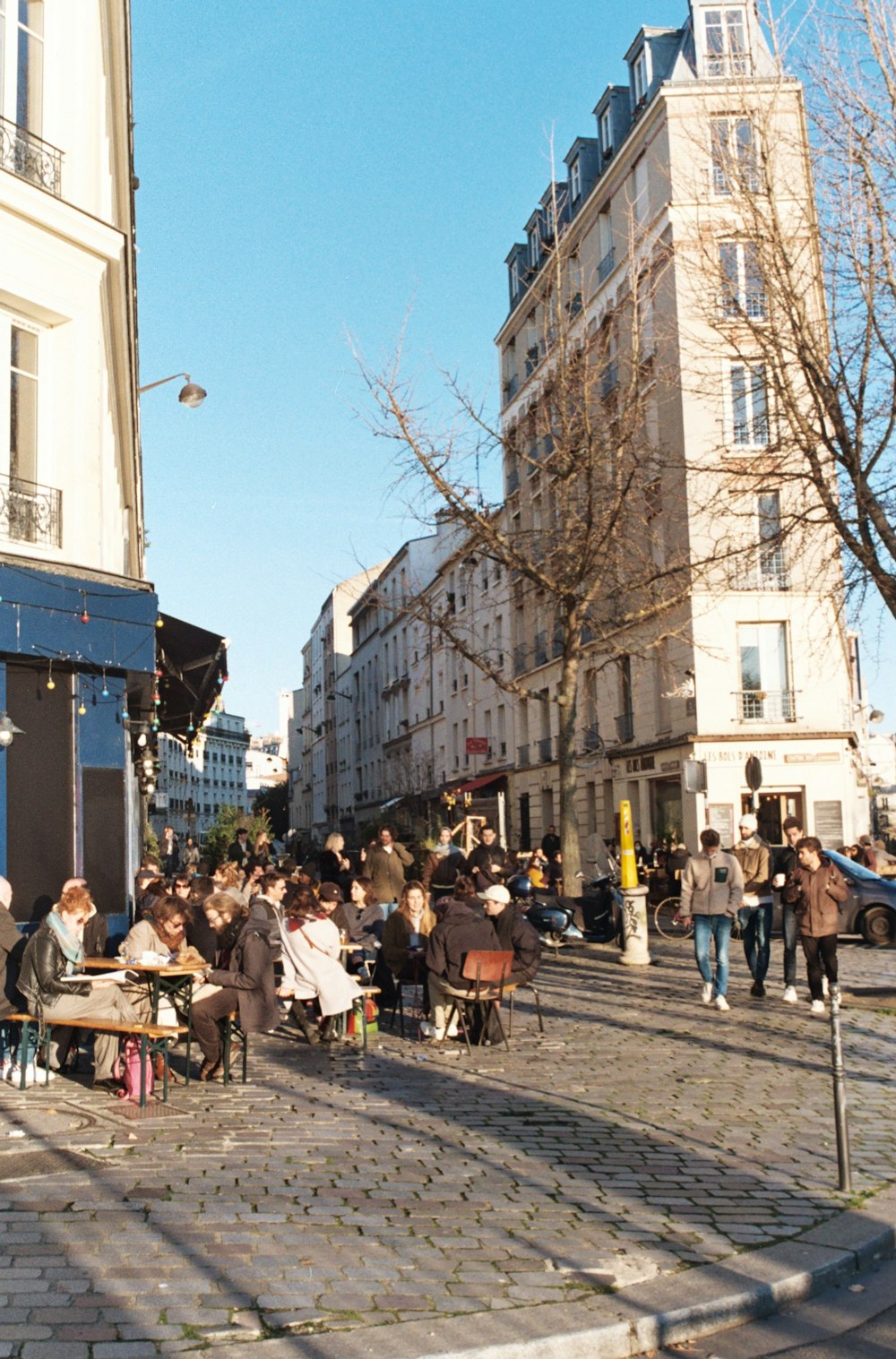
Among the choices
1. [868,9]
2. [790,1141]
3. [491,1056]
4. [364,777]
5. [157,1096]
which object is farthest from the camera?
[364,777]

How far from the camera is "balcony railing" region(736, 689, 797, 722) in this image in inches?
1380

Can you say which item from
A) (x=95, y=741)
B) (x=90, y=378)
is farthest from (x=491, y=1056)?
(x=90, y=378)

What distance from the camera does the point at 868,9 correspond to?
1298 centimetres

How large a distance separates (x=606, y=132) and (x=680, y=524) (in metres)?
17.5

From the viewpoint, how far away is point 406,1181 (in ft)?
22.2

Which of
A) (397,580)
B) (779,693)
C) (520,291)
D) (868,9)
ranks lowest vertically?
(779,693)

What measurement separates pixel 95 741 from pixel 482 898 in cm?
437

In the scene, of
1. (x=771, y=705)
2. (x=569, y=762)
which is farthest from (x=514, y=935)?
(x=771, y=705)

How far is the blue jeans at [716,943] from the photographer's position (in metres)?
13.2

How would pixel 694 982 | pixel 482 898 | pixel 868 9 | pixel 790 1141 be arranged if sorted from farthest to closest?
pixel 694 982 < pixel 482 898 < pixel 868 9 < pixel 790 1141

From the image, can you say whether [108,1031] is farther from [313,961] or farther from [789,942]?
[789,942]

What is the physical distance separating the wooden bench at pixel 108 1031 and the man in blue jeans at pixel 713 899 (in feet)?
19.2

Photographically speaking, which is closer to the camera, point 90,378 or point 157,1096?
point 157,1096

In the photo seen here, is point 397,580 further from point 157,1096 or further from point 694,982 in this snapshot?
point 157,1096
